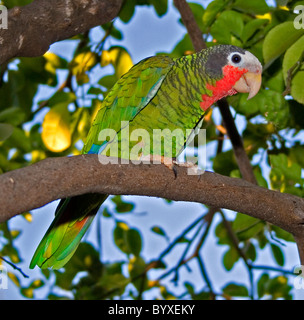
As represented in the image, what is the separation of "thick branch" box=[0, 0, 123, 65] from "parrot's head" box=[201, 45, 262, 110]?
0.36 metres

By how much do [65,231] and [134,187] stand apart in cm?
41

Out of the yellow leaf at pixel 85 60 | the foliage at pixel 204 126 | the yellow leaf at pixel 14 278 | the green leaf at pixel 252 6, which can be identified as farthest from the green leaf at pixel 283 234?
the yellow leaf at pixel 14 278

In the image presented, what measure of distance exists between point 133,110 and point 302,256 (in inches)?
26.2

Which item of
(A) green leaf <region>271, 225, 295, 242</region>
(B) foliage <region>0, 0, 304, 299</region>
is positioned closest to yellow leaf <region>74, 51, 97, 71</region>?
(B) foliage <region>0, 0, 304, 299</region>

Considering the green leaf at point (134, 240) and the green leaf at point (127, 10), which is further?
the green leaf at point (134, 240)

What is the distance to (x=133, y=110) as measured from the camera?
1394mm

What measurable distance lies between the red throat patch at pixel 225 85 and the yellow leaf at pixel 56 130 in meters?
0.48

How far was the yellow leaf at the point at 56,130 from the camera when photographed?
152 centimetres

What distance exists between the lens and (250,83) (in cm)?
137

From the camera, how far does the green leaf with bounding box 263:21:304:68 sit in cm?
119

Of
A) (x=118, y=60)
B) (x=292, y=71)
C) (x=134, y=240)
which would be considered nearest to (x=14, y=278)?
(x=134, y=240)

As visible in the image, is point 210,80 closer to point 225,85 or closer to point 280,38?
point 225,85

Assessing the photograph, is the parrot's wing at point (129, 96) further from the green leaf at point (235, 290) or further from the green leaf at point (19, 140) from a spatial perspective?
the green leaf at point (235, 290)
